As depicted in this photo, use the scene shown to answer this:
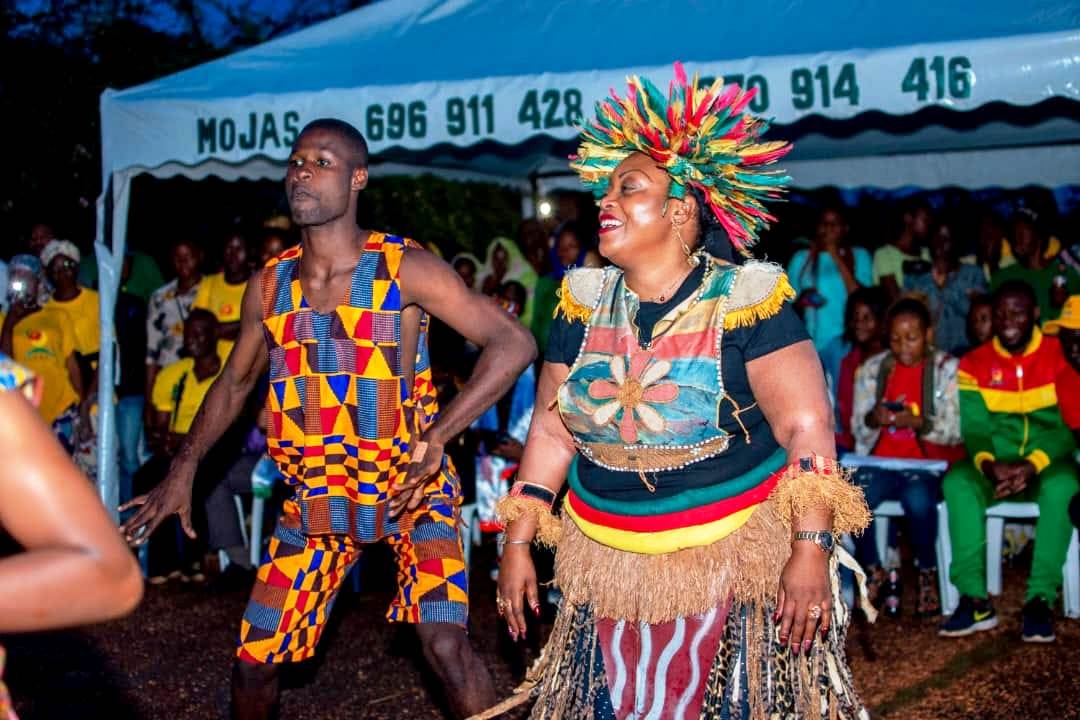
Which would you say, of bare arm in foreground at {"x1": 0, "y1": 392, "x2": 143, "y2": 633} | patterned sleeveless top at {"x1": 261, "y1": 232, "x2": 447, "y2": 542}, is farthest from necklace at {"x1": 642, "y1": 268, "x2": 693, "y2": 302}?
bare arm in foreground at {"x1": 0, "y1": 392, "x2": 143, "y2": 633}

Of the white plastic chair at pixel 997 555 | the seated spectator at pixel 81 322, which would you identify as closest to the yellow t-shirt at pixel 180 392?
the seated spectator at pixel 81 322

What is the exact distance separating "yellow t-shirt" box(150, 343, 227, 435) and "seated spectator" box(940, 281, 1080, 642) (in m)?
4.24

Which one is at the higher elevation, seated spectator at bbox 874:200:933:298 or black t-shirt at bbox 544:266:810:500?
seated spectator at bbox 874:200:933:298

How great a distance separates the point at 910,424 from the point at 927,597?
946 mm

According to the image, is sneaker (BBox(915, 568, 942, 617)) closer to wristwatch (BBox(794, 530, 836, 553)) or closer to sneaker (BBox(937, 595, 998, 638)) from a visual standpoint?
sneaker (BBox(937, 595, 998, 638))

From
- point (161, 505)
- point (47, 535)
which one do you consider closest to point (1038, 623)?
point (161, 505)

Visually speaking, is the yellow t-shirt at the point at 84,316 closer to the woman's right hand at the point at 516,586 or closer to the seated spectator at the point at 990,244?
the woman's right hand at the point at 516,586

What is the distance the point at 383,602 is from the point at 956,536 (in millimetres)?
3074

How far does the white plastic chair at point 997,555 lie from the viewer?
20.9ft

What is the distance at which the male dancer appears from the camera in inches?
151

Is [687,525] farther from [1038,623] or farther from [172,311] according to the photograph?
[172,311]

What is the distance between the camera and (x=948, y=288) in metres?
8.74

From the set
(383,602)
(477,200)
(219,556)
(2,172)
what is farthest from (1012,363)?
(2,172)

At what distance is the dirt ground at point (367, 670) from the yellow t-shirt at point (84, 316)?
7.69 feet
